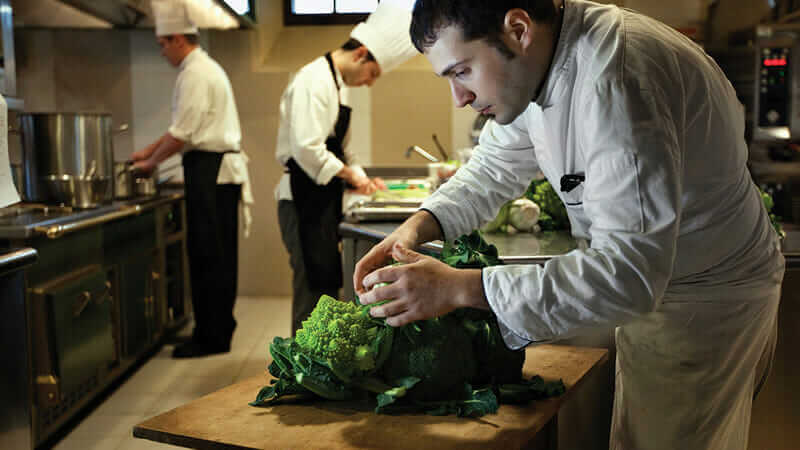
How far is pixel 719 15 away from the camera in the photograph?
15.7 feet

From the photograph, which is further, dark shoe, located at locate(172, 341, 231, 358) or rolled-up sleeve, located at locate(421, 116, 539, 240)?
dark shoe, located at locate(172, 341, 231, 358)

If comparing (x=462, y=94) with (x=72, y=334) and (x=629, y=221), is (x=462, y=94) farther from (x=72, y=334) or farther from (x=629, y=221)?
(x=72, y=334)

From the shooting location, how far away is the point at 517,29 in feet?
3.88

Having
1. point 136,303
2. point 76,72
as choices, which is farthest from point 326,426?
point 76,72

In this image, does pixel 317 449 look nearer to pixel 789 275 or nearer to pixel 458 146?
pixel 789 275

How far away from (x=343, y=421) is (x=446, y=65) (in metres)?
0.59

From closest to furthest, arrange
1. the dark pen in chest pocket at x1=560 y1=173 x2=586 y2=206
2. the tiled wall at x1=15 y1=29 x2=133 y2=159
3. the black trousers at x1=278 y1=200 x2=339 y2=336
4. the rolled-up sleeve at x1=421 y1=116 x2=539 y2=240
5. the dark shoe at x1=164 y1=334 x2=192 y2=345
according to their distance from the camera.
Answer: the dark pen in chest pocket at x1=560 y1=173 x2=586 y2=206 → the rolled-up sleeve at x1=421 y1=116 x2=539 y2=240 → the black trousers at x1=278 y1=200 x2=339 y2=336 → the dark shoe at x1=164 y1=334 x2=192 y2=345 → the tiled wall at x1=15 y1=29 x2=133 y2=159

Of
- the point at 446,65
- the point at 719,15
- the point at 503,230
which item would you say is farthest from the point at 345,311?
the point at 719,15

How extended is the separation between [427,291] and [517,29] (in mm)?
434

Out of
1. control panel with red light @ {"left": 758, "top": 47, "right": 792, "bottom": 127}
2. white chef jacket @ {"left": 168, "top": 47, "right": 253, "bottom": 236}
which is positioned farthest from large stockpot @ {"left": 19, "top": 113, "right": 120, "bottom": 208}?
control panel with red light @ {"left": 758, "top": 47, "right": 792, "bottom": 127}

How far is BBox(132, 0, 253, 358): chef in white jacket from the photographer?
422 centimetres

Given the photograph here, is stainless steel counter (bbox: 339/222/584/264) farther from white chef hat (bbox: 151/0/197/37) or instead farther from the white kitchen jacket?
white chef hat (bbox: 151/0/197/37)

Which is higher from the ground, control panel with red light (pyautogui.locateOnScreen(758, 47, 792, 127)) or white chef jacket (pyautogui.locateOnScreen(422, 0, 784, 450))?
control panel with red light (pyautogui.locateOnScreen(758, 47, 792, 127))

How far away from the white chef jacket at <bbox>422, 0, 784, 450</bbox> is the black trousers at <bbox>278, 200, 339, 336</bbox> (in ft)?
7.43
